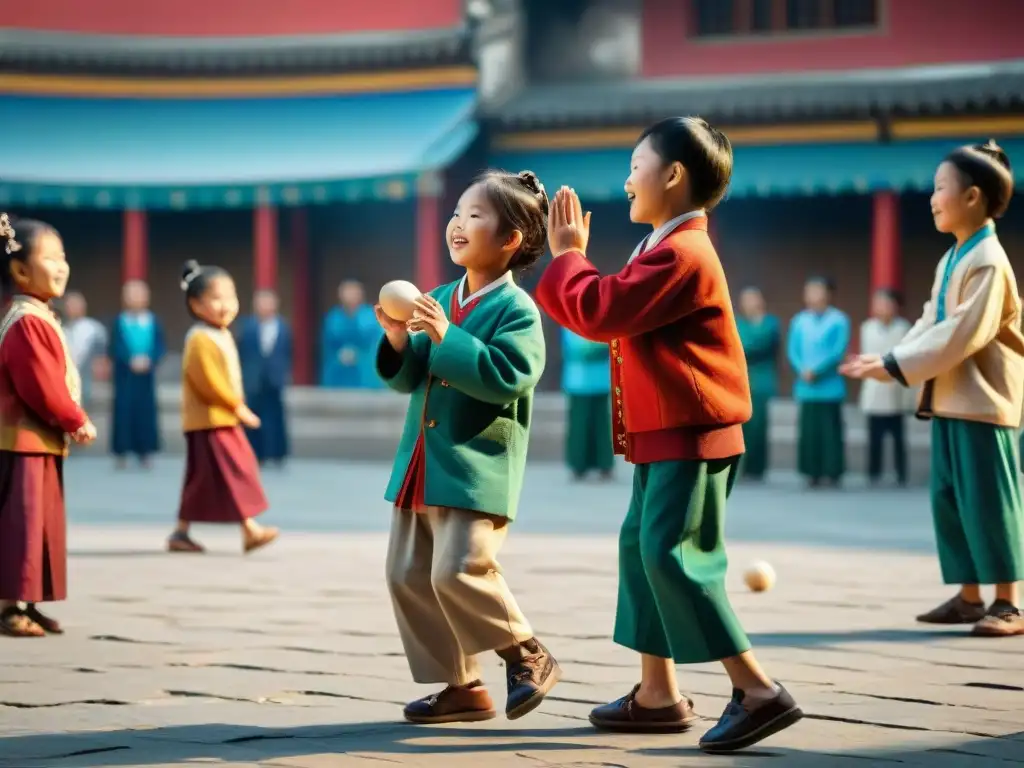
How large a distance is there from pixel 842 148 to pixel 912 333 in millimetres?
11675

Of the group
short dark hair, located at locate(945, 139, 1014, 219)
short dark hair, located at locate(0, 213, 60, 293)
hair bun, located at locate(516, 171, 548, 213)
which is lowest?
short dark hair, located at locate(0, 213, 60, 293)

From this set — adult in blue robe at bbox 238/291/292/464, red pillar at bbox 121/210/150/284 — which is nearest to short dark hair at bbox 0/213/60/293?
adult in blue robe at bbox 238/291/292/464

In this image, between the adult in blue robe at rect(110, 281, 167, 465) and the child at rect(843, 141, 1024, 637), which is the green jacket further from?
the adult in blue robe at rect(110, 281, 167, 465)

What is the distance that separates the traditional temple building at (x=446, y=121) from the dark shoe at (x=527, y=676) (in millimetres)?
13323

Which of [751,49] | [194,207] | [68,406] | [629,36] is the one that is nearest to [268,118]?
[194,207]

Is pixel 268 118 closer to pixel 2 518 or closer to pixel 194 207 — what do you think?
pixel 194 207

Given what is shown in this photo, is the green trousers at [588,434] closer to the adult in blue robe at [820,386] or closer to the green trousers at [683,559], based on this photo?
the adult in blue robe at [820,386]

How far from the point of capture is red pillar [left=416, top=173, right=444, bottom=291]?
17969mm

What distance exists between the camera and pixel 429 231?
18062 mm

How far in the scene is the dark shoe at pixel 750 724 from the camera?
12.9 feet

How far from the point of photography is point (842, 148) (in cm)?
1733

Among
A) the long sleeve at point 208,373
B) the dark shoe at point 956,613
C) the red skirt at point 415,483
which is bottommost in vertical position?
the dark shoe at point 956,613

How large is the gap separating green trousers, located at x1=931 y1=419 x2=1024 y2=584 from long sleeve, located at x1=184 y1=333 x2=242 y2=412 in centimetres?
368

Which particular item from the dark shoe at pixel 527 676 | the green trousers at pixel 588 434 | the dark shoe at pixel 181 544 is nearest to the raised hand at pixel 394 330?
the dark shoe at pixel 527 676
